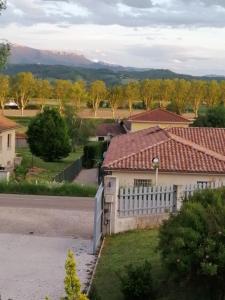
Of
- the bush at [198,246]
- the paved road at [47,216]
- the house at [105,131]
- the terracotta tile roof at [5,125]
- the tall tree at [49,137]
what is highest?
the bush at [198,246]

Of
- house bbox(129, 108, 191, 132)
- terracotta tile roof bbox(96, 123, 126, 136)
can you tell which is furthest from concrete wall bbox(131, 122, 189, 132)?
terracotta tile roof bbox(96, 123, 126, 136)

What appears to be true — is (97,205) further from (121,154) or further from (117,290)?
(121,154)

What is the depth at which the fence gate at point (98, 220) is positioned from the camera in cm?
1522

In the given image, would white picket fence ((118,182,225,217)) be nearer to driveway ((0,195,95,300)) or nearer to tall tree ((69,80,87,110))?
driveway ((0,195,95,300))

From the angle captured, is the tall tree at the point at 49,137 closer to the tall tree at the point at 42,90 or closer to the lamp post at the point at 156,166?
the lamp post at the point at 156,166

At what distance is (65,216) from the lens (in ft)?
67.3

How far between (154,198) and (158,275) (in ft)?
16.3

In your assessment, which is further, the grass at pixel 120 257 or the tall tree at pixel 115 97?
the tall tree at pixel 115 97

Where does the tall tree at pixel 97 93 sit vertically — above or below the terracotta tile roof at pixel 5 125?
below

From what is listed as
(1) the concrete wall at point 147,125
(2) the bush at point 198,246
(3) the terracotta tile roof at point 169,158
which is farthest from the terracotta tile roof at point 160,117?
(2) the bush at point 198,246

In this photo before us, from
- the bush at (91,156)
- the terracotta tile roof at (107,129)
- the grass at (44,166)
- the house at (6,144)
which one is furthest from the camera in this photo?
the terracotta tile roof at (107,129)

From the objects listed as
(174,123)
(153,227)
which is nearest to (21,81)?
(174,123)

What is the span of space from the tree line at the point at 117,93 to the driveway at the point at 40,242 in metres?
95.0

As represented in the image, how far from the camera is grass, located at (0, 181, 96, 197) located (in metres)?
25.8
